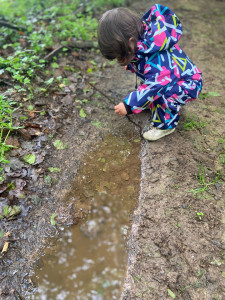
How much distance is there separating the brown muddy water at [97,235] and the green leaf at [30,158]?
1.46 feet

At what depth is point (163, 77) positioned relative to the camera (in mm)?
2229

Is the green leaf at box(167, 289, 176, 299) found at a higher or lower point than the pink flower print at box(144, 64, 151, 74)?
lower

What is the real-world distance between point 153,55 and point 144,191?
116 cm

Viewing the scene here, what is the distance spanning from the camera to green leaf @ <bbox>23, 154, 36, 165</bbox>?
2395 millimetres

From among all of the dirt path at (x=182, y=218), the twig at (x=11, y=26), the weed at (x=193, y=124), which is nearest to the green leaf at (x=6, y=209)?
the dirt path at (x=182, y=218)

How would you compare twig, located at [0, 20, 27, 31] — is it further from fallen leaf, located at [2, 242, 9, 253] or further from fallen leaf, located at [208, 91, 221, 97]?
fallen leaf, located at [2, 242, 9, 253]

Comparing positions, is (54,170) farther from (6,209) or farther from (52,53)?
(52,53)

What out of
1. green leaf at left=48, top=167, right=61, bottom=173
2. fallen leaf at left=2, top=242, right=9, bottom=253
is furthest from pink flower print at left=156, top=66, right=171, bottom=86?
fallen leaf at left=2, top=242, right=9, bottom=253

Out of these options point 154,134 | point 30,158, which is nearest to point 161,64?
point 154,134

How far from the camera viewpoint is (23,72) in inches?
125

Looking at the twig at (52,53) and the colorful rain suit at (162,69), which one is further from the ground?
the colorful rain suit at (162,69)

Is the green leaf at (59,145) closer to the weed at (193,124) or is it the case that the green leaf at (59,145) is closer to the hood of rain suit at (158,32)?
the hood of rain suit at (158,32)

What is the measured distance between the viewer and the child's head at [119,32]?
78.4 inches

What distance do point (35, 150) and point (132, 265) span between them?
138cm
